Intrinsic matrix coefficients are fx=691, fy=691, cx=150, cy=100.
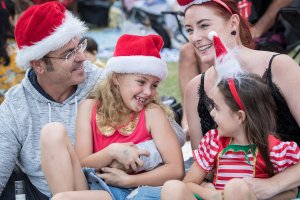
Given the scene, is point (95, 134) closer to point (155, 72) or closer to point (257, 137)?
point (155, 72)

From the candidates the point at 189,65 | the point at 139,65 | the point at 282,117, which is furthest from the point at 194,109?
the point at 189,65

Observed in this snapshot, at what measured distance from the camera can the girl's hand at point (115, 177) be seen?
329 cm

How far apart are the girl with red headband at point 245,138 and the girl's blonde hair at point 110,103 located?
499 mm

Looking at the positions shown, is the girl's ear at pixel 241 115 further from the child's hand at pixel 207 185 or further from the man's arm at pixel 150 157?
the man's arm at pixel 150 157

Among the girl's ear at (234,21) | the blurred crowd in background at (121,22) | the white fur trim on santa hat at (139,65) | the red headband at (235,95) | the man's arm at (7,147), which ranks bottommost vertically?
the blurred crowd in background at (121,22)

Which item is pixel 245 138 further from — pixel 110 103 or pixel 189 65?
pixel 189 65

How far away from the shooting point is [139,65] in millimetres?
3520

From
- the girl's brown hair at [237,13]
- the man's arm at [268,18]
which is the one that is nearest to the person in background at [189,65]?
the man's arm at [268,18]

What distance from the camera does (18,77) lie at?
6543mm

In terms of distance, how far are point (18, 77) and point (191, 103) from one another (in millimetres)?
3338

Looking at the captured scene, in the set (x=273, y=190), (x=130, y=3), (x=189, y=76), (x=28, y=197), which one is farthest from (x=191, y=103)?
(x=130, y=3)

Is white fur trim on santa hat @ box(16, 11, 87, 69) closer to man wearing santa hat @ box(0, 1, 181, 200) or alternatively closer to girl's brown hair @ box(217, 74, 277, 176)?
man wearing santa hat @ box(0, 1, 181, 200)

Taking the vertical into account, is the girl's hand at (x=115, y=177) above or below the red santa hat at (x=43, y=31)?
below

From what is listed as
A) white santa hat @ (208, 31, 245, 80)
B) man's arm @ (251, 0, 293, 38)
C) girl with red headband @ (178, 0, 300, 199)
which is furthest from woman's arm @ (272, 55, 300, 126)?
man's arm @ (251, 0, 293, 38)
